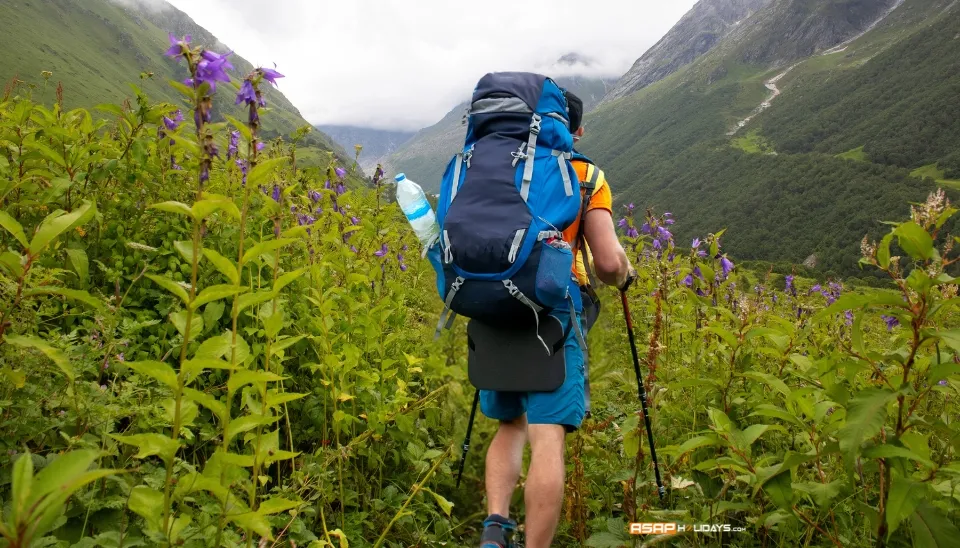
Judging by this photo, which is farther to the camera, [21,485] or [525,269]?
[525,269]

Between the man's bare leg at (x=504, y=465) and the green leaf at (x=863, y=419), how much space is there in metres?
1.74

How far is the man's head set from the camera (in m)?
3.20

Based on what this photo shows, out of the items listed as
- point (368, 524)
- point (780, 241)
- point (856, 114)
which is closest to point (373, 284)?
point (368, 524)

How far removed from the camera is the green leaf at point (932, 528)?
1723 mm

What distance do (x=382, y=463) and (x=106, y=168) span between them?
241 cm

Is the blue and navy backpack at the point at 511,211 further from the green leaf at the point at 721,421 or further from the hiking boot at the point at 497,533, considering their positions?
the hiking boot at the point at 497,533

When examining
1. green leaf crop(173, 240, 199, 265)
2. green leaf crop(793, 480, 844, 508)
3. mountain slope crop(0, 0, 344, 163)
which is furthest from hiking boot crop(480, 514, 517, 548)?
mountain slope crop(0, 0, 344, 163)

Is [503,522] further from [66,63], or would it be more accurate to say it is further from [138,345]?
[66,63]

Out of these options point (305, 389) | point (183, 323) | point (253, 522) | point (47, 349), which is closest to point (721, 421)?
point (253, 522)

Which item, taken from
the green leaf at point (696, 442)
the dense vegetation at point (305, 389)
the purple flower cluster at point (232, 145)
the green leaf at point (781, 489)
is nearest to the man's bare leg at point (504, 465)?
the dense vegetation at point (305, 389)

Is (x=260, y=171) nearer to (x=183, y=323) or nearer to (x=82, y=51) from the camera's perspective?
(x=183, y=323)

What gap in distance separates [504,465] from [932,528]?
1.84 m

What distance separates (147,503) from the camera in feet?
5.41

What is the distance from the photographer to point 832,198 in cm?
15175
